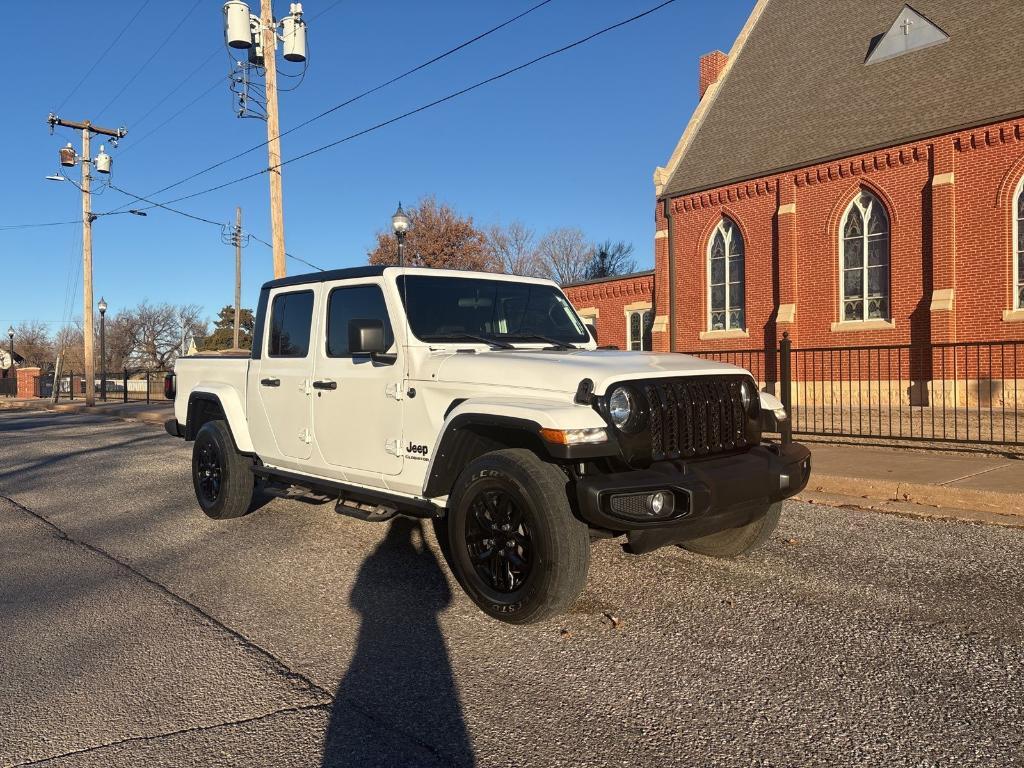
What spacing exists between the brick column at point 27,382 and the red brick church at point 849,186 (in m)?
Result: 34.6

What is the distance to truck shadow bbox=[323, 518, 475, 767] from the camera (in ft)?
8.92

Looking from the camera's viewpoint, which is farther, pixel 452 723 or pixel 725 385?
pixel 725 385

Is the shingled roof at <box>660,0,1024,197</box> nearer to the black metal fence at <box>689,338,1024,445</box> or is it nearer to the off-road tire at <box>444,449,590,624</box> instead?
the black metal fence at <box>689,338,1024,445</box>

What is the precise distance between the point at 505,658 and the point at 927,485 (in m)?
5.17

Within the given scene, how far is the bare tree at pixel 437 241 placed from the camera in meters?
45.8

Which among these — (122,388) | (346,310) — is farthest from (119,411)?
(346,310)

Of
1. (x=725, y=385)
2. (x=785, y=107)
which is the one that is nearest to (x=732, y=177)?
(x=785, y=107)

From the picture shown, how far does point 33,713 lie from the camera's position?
306 centimetres

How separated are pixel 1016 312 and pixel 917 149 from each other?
4243 mm

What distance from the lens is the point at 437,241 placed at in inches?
1827

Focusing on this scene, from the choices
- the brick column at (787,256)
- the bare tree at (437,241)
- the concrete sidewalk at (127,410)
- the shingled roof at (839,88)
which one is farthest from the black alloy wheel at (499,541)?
the bare tree at (437,241)

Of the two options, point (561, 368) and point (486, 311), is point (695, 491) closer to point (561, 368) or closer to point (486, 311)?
point (561, 368)

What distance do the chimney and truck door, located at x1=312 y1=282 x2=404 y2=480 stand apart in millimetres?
20796

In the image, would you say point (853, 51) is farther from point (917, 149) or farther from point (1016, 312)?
point (1016, 312)
